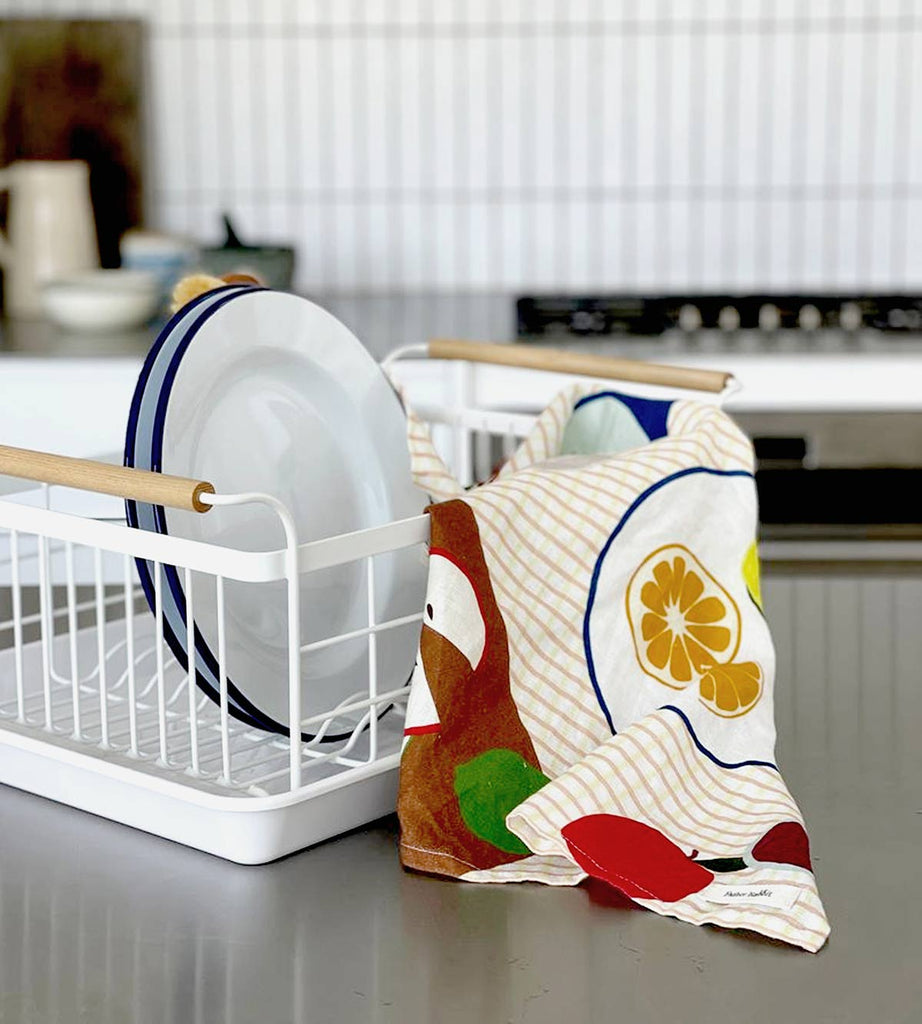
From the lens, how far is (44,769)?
91cm

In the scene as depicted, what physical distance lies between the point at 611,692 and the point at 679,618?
3.1 inches

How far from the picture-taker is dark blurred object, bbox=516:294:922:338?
2.62 metres

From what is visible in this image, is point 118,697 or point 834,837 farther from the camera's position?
point 118,697

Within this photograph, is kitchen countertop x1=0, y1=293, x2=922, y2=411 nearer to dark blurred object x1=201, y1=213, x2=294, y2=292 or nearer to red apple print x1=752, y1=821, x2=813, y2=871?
dark blurred object x1=201, y1=213, x2=294, y2=292

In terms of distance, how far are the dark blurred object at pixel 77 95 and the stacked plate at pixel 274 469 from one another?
1.94 m

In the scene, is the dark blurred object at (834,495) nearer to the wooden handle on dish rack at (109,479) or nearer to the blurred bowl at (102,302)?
the blurred bowl at (102,302)

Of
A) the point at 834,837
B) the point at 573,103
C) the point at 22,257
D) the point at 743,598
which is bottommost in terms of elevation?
the point at 834,837

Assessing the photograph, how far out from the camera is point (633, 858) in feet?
2.63

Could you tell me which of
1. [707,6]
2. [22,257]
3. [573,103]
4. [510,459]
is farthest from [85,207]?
[510,459]

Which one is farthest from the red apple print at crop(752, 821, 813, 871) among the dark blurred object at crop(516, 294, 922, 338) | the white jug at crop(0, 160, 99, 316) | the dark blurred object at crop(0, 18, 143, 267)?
the dark blurred object at crop(0, 18, 143, 267)

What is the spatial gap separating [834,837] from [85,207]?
2.16 metres

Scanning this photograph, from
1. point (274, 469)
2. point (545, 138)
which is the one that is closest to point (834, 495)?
point (545, 138)

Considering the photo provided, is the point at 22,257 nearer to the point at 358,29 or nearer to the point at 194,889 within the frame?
the point at 358,29

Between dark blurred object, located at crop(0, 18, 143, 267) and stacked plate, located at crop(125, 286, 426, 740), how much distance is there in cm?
194
